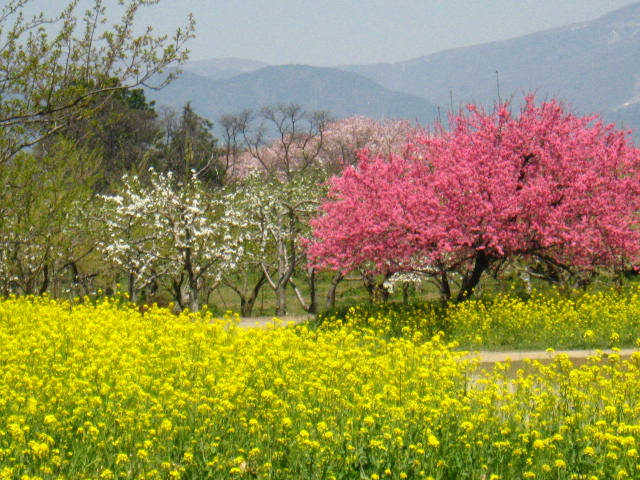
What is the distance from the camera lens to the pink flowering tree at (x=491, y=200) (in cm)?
1628

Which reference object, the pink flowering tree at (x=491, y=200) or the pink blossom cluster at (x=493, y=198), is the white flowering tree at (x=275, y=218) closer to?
the pink flowering tree at (x=491, y=200)

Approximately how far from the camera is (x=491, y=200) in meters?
16.3

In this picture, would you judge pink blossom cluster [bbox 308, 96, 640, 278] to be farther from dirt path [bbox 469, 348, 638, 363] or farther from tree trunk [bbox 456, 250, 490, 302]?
dirt path [bbox 469, 348, 638, 363]

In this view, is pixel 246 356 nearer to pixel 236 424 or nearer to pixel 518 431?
pixel 236 424

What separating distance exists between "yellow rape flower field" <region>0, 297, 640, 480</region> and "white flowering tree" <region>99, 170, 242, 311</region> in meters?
12.8

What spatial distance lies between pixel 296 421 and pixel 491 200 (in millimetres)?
10130

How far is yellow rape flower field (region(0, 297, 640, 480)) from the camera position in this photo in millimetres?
6227

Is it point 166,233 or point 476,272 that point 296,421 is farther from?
point 166,233

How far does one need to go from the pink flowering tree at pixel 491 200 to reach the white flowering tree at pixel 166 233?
5.39 metres

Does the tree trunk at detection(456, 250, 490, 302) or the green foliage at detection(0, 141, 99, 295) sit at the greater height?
the green foliage at detection(0, 141, 99, 295)

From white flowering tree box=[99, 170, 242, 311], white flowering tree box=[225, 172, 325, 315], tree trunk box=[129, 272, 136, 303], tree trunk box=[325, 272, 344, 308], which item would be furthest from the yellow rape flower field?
white flowering tree box=[225, 172, 325, 315]

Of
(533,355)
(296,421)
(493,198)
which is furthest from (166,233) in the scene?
(296,421)

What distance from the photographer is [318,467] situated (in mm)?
6121

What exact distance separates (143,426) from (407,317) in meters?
9.76
